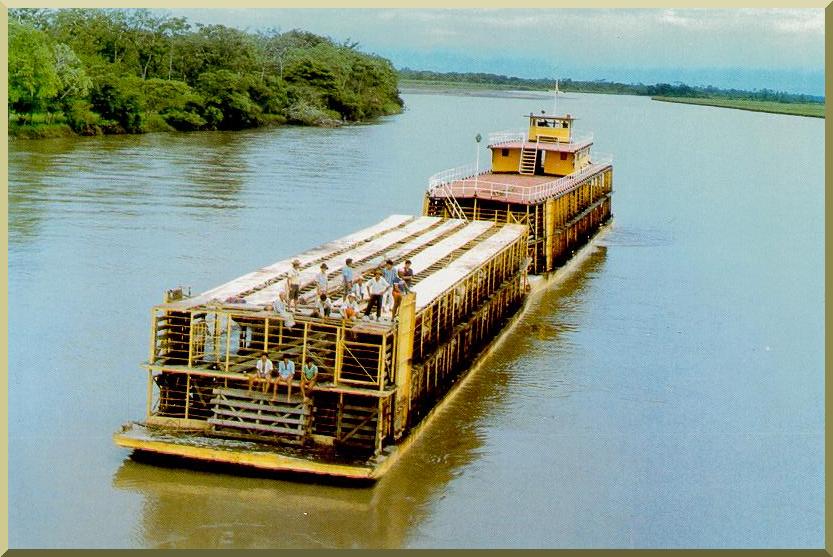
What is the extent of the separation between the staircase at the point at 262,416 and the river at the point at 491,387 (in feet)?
2.85

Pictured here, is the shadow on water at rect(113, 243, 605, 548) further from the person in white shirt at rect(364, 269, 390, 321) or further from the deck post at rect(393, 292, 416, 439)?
the person in white shirt at rect(364, 269, 390, 321)

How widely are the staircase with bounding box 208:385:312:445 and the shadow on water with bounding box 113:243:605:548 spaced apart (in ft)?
2.42

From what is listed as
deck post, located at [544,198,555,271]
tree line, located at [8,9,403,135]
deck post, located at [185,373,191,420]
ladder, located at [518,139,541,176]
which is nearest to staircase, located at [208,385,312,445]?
deck post, located at [185,373,191,420]

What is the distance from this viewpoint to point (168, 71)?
103m

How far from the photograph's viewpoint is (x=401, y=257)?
29438 millimetres

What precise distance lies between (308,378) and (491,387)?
788cm

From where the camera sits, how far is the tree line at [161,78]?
74625mm

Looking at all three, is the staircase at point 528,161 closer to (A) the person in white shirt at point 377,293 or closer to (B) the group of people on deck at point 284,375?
(A) the person in white shirt at point 377,293

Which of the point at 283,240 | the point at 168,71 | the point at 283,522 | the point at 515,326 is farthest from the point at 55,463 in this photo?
the point at 168,71

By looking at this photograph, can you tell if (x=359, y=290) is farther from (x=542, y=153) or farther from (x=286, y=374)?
(x=542, y=153)

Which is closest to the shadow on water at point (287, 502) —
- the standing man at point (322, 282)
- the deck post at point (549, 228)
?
the standing man at point (322, 282)

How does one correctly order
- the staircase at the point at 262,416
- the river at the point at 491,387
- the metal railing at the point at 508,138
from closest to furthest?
the river at the point at 491,387 → the staircase at the point at 262,416 → the metal railing at the point at 508,138

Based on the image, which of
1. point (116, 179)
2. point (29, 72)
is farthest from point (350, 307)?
point (29, 72)

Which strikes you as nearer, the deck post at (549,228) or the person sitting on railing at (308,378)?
the person sitting on railing at (308,378)
